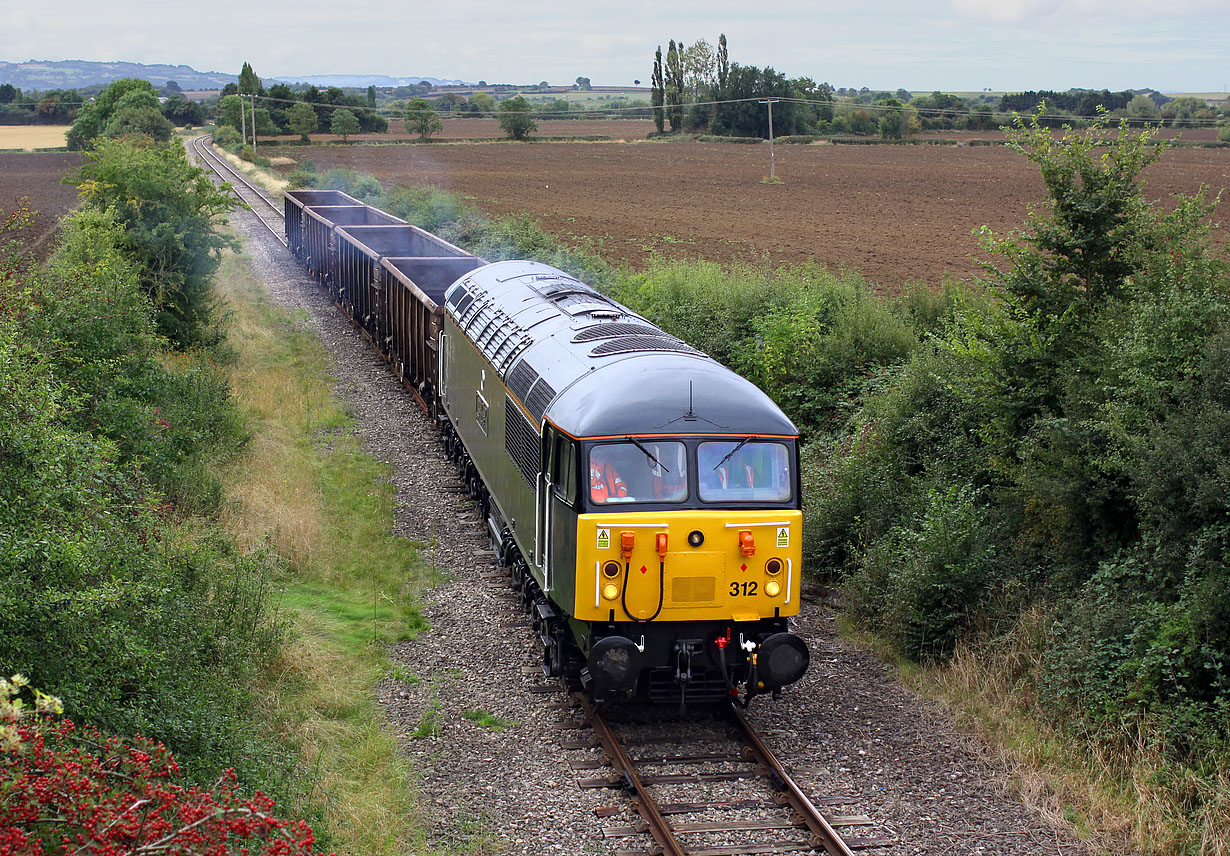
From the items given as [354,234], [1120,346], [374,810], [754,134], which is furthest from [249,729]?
[754,134]

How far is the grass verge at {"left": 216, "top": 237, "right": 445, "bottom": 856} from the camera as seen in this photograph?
7.91 m

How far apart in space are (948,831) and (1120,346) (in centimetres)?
505

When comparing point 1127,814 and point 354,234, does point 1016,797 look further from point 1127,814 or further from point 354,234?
point 354,234

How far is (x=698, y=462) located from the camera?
8.77 m

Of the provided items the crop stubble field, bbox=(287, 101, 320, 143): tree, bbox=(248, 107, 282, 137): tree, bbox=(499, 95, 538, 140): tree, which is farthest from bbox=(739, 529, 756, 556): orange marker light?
bbox=(499, 95, 538, 140): tree

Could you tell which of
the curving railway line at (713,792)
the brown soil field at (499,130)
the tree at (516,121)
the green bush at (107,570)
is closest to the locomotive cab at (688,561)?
the curving railway line at (713,792)

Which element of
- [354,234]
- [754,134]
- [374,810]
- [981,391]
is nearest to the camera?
[374,810]

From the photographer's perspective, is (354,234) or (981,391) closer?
(981,391)

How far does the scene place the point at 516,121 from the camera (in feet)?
349

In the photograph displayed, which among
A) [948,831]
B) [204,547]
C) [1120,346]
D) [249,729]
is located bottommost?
[948,831]

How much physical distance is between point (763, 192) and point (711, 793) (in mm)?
52013

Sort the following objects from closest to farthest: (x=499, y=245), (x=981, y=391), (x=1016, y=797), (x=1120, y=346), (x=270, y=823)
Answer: (x=270, y=823), (x=1016, y=797), (x=1120, y=346), (x=981, y=391), (x=499, y=245)

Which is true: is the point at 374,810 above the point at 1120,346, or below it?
below

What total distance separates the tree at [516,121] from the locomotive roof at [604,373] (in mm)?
97376
